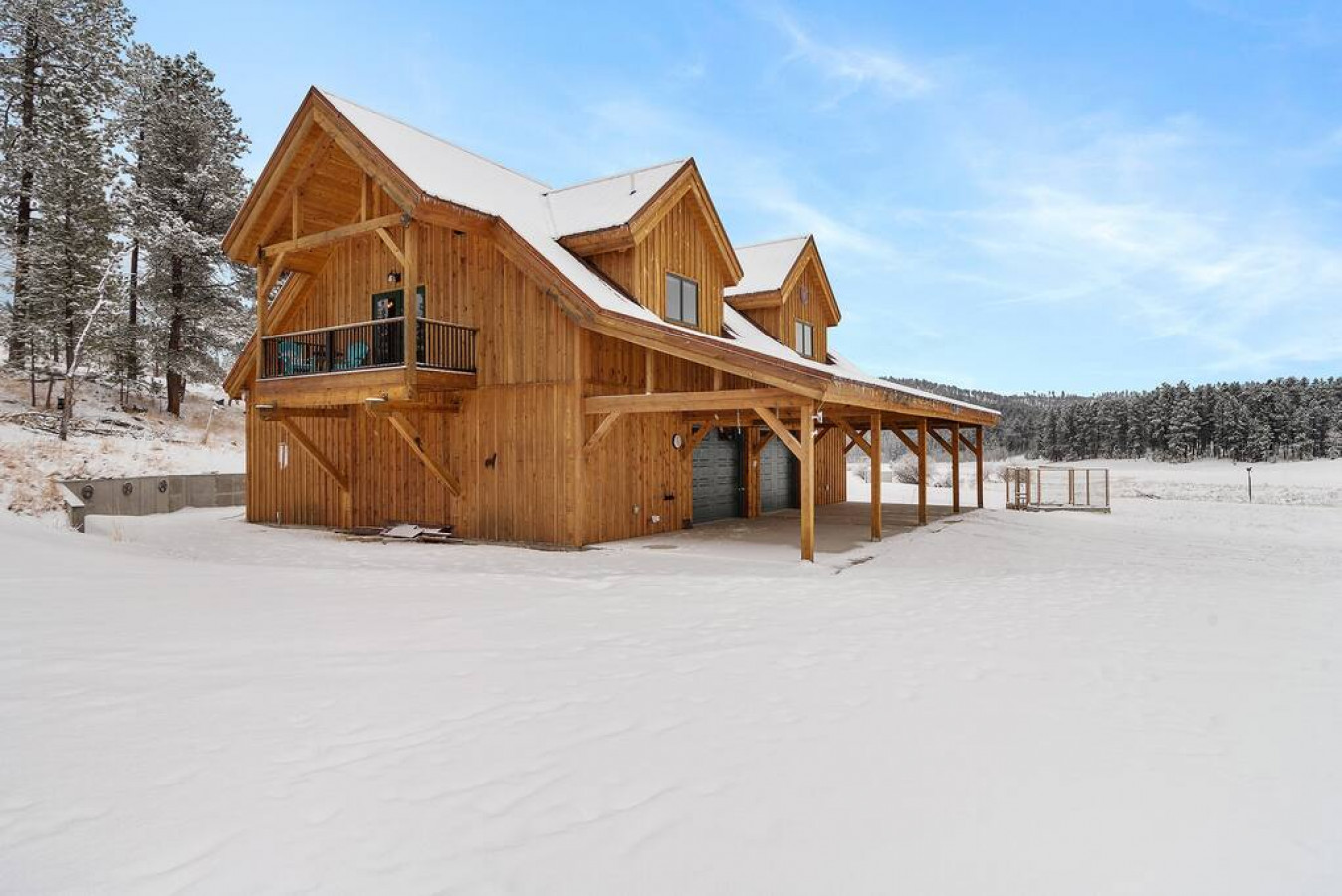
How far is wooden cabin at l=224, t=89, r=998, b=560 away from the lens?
11.8 meters

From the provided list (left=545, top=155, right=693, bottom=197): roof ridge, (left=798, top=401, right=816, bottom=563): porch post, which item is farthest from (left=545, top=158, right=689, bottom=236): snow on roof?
(left=798, top=401, right=816, bottom=563): porch post

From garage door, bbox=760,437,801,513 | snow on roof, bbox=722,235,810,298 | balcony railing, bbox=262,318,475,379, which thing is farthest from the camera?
garage door, bbox=760,437,801,513

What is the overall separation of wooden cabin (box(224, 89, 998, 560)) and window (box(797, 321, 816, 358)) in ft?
11.5

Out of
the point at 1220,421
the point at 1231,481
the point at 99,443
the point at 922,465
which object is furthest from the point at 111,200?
the point at 1220,421

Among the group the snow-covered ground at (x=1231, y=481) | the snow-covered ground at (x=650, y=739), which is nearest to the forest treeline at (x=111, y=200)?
the snow-covered ground at (x=650, y=739)

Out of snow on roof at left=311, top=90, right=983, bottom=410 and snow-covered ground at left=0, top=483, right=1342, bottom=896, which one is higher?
snow on roof at left=311, top=90, right=983, bottom=410

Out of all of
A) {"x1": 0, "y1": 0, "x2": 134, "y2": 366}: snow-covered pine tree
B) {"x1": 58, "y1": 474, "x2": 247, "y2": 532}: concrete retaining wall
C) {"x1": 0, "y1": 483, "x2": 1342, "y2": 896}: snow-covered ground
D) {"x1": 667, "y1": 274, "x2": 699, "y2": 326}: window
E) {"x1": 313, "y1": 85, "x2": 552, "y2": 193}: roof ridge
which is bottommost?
{"x1": 0, "y1": 483, "x2": 1342, "y2": 896}: snow-covered ground

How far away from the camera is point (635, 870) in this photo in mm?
2600

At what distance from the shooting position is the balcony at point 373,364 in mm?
12023

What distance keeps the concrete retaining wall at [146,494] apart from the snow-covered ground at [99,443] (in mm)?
538

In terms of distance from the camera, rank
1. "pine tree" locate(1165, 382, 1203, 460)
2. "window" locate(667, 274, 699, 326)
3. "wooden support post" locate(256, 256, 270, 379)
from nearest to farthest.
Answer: "wooden support post" locate(256, 256, 270, 379), "window" locate(667, 274, 699, 326), "pine tree" locate(1165, 382, 1203, 460)

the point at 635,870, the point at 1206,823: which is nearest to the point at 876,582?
the point at 1206,823

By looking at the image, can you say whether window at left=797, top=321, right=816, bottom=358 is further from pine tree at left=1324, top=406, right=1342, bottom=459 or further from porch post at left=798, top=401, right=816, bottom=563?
pine tree at left=1324, top=406, right=1342, bottom=459

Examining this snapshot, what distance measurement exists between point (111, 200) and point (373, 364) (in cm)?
1720
